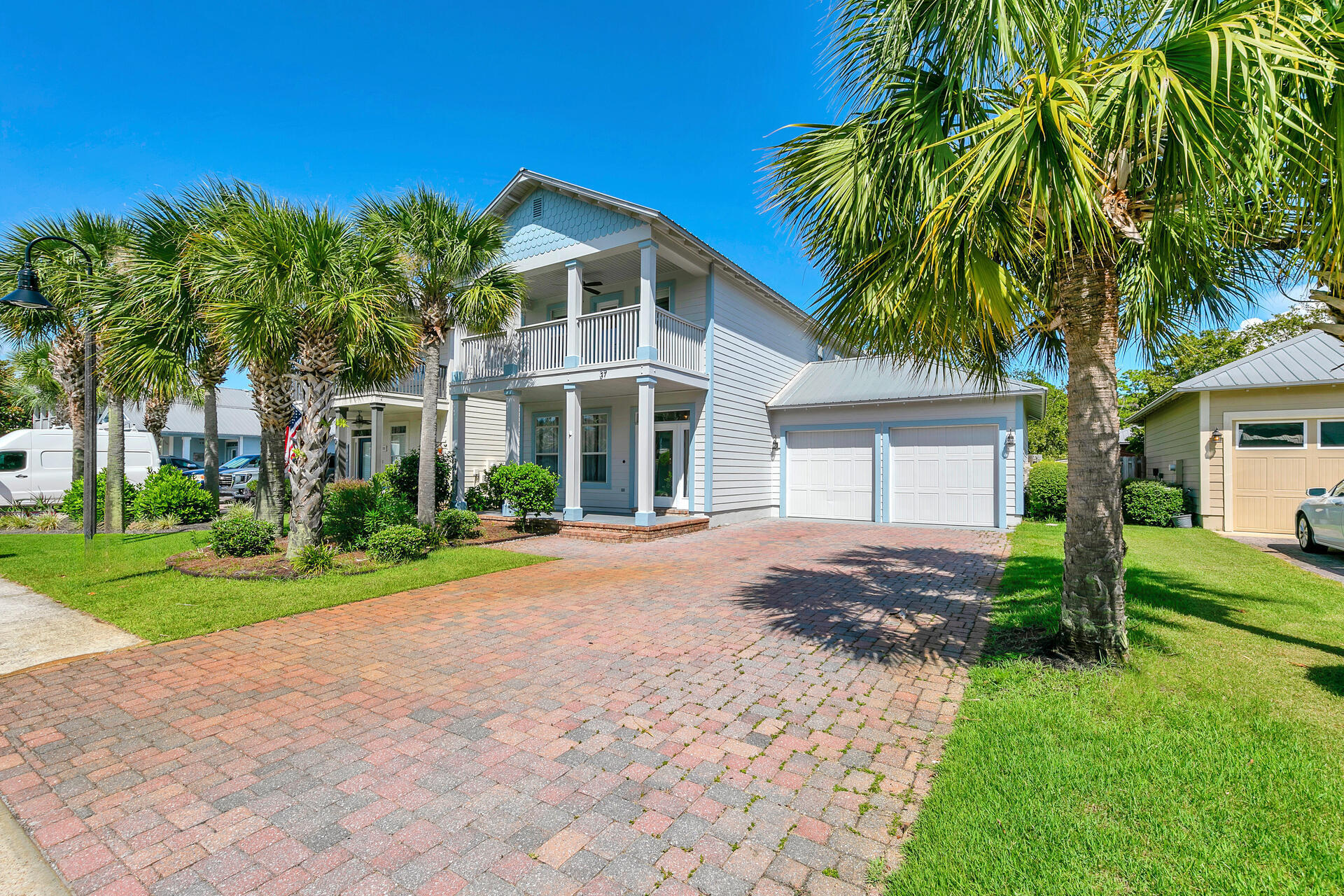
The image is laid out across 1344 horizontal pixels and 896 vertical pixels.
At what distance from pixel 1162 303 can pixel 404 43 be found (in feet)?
44.0

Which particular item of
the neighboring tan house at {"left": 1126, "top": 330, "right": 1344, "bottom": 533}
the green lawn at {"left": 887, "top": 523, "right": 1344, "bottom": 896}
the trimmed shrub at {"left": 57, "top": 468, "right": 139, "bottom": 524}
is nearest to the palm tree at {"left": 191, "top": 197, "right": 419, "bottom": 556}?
the trimmed shrub at {"left": 57, "top": 468, "right": 139, "bottom": 524}

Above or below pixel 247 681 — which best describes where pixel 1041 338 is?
above

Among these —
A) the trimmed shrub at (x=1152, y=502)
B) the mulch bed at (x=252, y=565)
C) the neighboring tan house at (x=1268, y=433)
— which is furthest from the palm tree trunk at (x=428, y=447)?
the trimmed shrub at (x=1152, y=502)

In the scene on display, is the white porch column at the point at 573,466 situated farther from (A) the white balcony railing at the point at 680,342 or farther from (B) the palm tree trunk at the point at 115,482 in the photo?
(B) the palm tree trunk at the point at 115,482

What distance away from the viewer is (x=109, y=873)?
91.8 inches

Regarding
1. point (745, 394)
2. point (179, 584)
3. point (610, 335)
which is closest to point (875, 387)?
point (745, 394)

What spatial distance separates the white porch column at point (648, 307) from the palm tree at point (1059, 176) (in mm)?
7423

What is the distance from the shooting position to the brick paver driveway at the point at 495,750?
2.39 meters

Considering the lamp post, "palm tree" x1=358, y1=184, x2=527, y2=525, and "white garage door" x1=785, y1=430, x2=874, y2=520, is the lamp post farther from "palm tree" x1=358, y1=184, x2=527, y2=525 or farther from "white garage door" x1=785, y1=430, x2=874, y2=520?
"white garage door" x1=785, y1=430, x2=874, y2=520

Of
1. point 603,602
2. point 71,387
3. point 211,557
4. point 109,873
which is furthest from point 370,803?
point 71,387

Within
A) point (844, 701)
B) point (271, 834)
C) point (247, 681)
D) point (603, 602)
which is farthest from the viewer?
point (603, 602)

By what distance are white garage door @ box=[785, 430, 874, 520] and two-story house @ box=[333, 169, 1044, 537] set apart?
0.13ft

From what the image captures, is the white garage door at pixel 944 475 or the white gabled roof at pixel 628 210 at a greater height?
the white gabled roof at pixel 628 210

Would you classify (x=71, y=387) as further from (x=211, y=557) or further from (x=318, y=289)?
(x=318, y=289)
